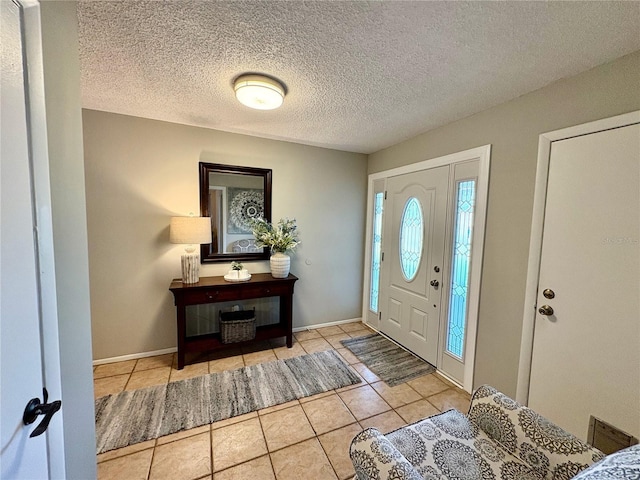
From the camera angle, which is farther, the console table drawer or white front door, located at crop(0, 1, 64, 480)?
the console table drawer

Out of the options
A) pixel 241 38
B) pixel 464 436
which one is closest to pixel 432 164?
pixel 241 38

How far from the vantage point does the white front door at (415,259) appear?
8.17ft

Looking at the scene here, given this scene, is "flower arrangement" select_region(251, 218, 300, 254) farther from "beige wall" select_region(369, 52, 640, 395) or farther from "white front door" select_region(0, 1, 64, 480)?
"white front door" select_region(0, 1, 64, 480)

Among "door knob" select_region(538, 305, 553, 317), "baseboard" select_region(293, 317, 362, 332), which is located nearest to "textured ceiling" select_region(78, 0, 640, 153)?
"door knob" select_region(538, 305, 553, 317)

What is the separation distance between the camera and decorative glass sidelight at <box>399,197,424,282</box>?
8.89 ft

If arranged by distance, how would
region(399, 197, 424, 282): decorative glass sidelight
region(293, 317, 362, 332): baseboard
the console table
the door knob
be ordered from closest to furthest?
1. the door knob
2. the console table
3. region(399, 197, 424, 282): decorative glass sidelight
4. region(293, 317, 362, 332): baseboard

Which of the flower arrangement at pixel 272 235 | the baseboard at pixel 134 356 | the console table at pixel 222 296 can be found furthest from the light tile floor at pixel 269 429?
the flower arrangement at pixel 272 235

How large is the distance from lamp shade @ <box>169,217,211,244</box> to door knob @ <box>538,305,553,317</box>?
9.07ft

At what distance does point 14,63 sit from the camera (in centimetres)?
64

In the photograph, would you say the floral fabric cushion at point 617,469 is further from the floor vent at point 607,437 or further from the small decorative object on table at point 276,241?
the small decorative object on table at point 276,241

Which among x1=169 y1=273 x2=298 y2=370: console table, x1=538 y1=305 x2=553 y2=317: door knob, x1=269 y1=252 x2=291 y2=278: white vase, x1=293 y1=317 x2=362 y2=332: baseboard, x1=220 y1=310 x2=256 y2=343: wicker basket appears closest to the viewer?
x1=538 y1=305 x2=553 y2=317: door knob

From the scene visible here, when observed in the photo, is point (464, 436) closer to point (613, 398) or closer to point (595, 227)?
point (613, 398)

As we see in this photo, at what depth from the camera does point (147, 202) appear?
253 centimetres

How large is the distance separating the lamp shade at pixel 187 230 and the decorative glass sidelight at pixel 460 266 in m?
2.39
